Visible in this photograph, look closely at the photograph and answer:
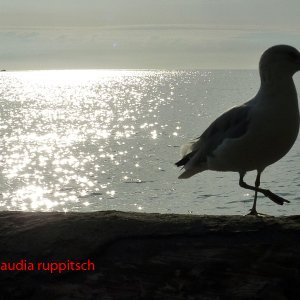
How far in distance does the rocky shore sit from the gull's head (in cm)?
243

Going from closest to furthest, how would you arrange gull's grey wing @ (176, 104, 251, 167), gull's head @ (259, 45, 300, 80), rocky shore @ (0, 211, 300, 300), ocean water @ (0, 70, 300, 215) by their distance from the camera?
rocky shore @ (0, 211, 300, 300), gull's head @ (259, 45, 300, 80), gull's grey wing @ (176, 104, 251, 167), ocean water @ (0, 70, 300, 215)

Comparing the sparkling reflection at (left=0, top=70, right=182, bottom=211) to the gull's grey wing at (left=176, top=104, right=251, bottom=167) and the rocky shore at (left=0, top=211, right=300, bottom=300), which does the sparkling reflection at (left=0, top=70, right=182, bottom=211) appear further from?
the rocky shore at (left=0, top=211, right=300, bottom=300)

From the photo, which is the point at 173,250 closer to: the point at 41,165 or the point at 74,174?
the point at 74,174

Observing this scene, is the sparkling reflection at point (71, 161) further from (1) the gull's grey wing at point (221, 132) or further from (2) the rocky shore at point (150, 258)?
(2) the rocky shore at point (150, 258)

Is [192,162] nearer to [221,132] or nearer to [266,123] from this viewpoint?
[221,132]

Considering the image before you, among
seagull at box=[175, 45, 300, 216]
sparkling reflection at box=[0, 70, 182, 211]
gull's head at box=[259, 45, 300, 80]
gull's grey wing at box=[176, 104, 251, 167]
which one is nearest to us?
seagull at box=[175, 45, 300, 216]

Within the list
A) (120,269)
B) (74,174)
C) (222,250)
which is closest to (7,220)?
(120,269)

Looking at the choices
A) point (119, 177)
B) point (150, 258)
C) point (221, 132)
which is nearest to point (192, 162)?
point (221, 132)

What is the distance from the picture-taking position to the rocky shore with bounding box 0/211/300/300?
4.52m

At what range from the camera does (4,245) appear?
5.09m

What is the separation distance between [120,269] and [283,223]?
1738 mm

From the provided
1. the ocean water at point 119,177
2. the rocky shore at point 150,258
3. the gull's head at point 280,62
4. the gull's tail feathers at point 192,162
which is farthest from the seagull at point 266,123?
the ocean water at point 119,177

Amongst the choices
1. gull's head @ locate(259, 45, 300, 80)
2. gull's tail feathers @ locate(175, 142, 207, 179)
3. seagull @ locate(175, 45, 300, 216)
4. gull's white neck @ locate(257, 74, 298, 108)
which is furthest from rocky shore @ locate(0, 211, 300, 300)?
gull's tail feathers @ locate(175, 142, 207, 179)

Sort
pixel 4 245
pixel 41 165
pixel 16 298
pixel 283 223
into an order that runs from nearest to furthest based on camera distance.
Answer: pixel 16 298, pixel 4 245, pixel 283 223, pixel 41 165
